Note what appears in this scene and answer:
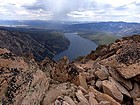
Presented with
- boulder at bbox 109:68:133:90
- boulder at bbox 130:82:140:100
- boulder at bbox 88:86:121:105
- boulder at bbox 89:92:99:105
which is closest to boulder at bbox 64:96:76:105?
boulder at bbox 89:92:99:105

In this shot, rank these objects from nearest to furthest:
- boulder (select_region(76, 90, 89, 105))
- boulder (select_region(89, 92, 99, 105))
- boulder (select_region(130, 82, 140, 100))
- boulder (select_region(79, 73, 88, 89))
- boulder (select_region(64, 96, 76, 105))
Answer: boulder (select_region(64, 96, 76, 105)) → boulder (select_region(76, 90, 89, 105)) → boulder (select_region(89, 92, 99, 105)) → boulder (select_region(79, 73, 88, 89)) → boulder (select_region(130, 82, 140, 100))

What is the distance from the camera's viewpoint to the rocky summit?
57.4 feet

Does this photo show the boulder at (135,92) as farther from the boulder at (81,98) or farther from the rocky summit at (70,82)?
the boulder at (81,98)

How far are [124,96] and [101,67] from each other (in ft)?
13.7

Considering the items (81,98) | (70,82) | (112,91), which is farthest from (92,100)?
(70,82)

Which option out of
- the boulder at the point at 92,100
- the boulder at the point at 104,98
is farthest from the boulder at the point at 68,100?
the boulder at the point at 104,98

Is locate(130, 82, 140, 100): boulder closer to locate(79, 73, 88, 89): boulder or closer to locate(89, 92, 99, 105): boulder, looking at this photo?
locate(79, 73, 88, 89): boulder

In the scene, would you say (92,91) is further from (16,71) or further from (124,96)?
(16,71)

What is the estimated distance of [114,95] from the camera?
793 inches

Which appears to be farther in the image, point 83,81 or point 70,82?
point 70,82

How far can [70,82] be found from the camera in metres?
21.8

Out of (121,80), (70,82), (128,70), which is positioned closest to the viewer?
(70,82)

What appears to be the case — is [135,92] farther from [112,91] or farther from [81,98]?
[81,98]

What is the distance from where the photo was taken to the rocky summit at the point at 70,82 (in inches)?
688
